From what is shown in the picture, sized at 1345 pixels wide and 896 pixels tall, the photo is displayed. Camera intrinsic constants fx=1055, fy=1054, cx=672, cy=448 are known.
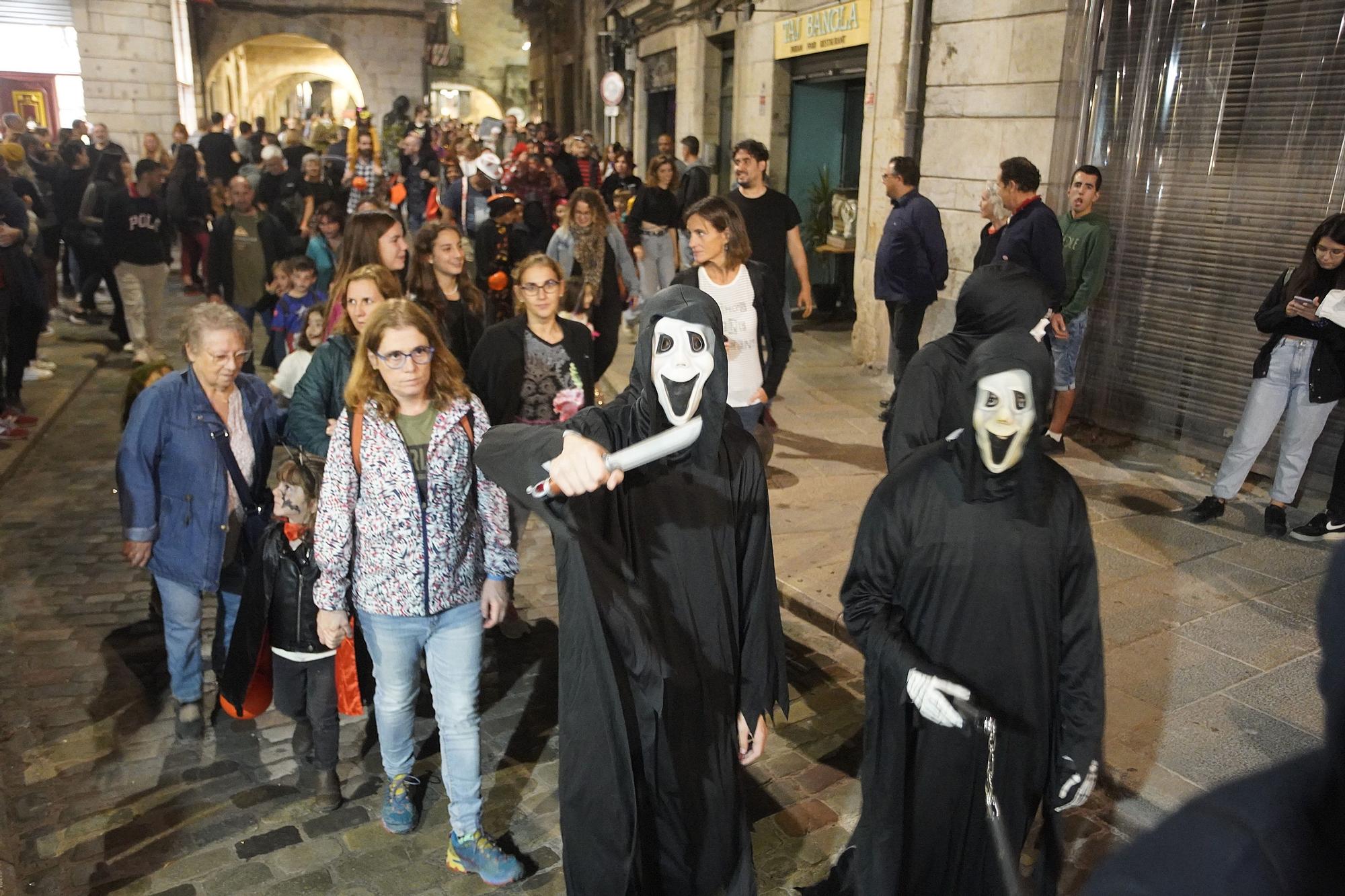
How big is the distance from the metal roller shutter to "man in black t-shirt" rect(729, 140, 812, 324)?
2.51 m

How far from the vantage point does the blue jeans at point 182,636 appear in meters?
4.42

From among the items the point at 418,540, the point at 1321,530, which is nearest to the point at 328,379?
the point at 418,540

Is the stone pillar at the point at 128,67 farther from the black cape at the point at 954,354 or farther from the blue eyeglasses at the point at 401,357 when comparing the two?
Result: the black cape at the point at 954,354

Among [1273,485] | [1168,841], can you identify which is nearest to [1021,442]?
[1168,841]

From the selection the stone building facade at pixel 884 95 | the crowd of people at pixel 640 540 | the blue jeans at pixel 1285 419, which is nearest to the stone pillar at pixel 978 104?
the stone building facade at pixel 884 95

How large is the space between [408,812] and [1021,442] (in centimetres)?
255

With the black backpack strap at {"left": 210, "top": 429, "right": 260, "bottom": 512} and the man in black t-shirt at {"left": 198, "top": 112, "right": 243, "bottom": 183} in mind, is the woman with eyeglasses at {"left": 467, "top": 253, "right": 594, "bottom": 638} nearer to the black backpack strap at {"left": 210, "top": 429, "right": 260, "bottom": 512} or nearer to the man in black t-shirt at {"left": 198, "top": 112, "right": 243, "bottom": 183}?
the black backpack strap at {"left": 210, "top": 429, "right": 260, "bottom": 512}

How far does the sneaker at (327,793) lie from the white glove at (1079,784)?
8.62 ft

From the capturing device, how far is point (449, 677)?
3570 millimetres

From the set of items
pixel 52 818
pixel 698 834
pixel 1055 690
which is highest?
pixel 1055 690

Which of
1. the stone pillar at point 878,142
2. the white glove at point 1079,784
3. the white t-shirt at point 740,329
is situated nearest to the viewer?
the white glove at point 1079,784

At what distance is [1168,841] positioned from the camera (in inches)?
44.3

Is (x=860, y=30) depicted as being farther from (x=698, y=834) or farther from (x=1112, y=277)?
(x=698, y=834)

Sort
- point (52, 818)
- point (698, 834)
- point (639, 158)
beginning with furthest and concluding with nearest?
point (639, 158), point (52, 818), point (698, 834)
